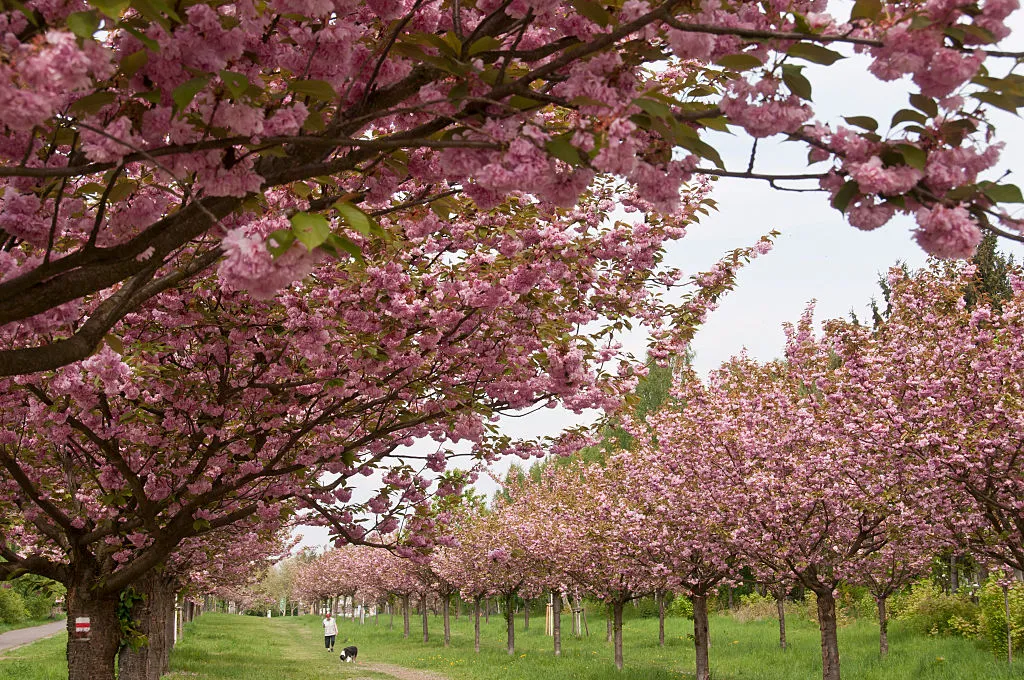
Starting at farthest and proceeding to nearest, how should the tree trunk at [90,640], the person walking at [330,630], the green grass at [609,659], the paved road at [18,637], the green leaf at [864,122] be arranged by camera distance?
the person walking at [330,630] → the paved road at [18,637] → the green grass at [609,659] → the tree trunk at [90,640] → the green leaf at [864,122]

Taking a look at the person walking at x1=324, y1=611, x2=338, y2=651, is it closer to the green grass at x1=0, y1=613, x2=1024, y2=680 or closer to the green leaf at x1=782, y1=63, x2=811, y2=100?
the green grass at x1=0, y1=613, x2=1024, y2=680

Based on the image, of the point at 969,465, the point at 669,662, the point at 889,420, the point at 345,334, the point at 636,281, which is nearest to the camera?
the point at 345,334

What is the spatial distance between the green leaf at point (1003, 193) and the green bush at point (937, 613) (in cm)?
2297

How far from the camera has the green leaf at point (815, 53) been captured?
2588 mm

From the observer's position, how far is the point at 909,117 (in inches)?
105

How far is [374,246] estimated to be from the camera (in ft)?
21.1

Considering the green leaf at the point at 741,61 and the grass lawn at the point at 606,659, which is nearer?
the green leaf at the point at 741,61

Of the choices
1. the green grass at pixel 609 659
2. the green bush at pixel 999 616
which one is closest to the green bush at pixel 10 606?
the green grass at pixel 609 659

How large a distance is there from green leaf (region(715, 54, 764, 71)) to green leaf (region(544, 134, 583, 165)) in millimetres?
617

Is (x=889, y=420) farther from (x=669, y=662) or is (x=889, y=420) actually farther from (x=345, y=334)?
(x=669, y=662)

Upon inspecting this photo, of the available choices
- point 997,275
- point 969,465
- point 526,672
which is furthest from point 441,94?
point 997,275

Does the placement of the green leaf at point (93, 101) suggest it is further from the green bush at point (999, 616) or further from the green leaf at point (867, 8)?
the green bush at point (999, 616)

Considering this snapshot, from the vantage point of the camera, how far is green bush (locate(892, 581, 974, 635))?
22.2 metres

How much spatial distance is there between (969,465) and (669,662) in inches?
637
